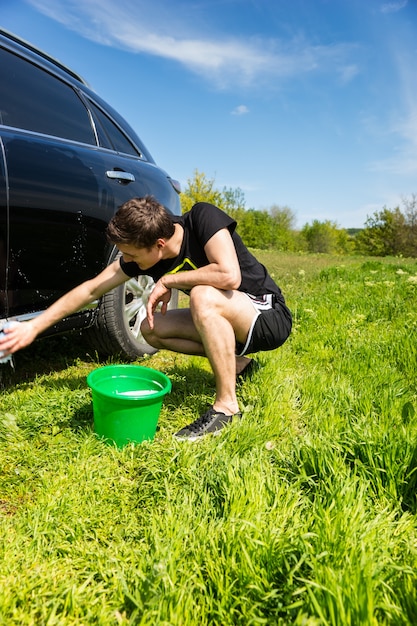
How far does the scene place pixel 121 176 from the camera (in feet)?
9.98

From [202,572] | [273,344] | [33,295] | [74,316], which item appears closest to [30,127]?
[33,295]

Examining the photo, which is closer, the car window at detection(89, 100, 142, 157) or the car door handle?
the car door handle

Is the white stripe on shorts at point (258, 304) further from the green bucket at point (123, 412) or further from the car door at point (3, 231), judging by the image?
the car door at point (3, 231)

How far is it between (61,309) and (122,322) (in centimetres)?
76

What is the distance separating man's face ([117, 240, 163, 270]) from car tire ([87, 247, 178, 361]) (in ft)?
2.14

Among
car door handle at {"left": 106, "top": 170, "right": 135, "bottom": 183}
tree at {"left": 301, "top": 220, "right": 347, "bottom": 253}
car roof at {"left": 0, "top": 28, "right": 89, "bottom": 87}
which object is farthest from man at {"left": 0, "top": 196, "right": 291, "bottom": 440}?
tree at {"left": 301, "top": 220, "right": 347, "bottom": 253}

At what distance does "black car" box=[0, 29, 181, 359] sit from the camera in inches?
88.4

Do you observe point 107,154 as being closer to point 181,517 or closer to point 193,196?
point 181,517

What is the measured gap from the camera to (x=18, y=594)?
1.30 m

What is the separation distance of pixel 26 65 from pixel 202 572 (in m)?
2.71

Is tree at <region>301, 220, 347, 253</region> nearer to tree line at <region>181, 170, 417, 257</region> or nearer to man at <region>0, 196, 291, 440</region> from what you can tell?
tree line at <region>181, 170, 417, 257</region>

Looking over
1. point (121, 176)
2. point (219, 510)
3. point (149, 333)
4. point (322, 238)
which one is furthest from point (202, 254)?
point (322, 238)

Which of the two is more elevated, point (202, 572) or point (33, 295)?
point (33, 295)

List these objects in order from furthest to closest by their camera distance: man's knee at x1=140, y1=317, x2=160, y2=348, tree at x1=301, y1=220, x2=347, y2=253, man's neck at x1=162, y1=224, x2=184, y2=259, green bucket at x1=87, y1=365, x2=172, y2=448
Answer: tree at x1=301, y1=220, x2=347, y2=253 → man's knee at x1=140, y1=317, x2=160, y2=348 → man's neck at x1=162, y1=224, x2=184, y2=259 → green bucket at x1=87, y1=365, x2=172, y2=448
